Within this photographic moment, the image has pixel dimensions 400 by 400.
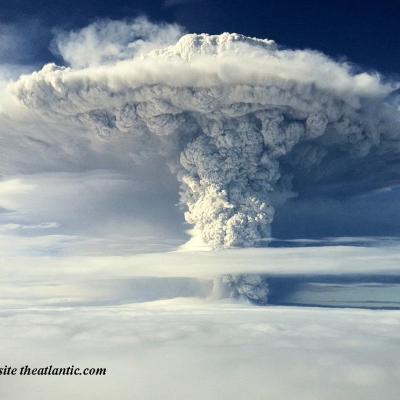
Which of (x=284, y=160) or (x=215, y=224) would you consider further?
(x=284, y=160)

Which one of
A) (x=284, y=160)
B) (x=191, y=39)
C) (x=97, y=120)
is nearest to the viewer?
(x=191, y=39)

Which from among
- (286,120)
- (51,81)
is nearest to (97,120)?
(51,81)

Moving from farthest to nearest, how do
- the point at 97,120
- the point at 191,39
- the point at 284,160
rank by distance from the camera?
the point at 284,160, the point at 97,120, the point at 191,39

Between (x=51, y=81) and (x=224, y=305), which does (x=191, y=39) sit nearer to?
(x=51, y=81)

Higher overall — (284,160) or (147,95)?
(147,95)

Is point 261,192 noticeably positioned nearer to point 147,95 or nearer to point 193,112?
point 193,112

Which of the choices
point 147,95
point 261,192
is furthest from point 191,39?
point 261,192

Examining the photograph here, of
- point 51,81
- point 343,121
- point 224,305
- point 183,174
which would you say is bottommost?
point 224,305

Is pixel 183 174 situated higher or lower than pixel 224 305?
higher

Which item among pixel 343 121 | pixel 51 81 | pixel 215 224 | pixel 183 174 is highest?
pixel 51 81
